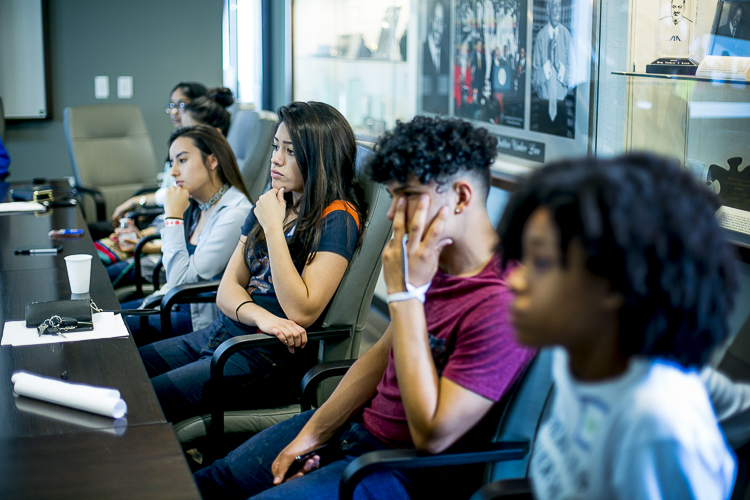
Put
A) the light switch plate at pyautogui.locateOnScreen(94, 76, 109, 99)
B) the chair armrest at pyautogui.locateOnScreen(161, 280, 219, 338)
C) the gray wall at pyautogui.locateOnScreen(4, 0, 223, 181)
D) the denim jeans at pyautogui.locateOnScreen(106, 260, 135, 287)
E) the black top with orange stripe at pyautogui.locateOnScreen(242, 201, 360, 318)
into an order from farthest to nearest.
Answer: the light switch plate at pyautogui.locateOnScreen(94, 76, 109, 99) → the gray wall at pyautogui.locateOnScreen(4, 0, 223, 181) → the denim jeans at pyautogui.locateOnScreen(106, 260, 135, 287) → the chair armrest at pyautogui.locateOnScreen(161, 280, 219, 338) → the black top with orange stripe at pyautogui.locateOnScreen(242, 201, 360, 318)

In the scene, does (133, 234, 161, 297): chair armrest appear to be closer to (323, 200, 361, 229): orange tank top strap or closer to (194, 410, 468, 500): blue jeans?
(323, 200, 361, 229): orange tank top strap

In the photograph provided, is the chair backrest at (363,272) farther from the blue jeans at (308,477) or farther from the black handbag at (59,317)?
the black handbag at (59,317)

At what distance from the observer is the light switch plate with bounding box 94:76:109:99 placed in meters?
5.12

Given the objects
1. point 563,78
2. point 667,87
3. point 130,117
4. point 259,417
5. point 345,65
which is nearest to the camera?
point 667,87

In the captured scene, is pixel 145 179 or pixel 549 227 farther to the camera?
pixel 145 179

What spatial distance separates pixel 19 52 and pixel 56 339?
13.5 ft

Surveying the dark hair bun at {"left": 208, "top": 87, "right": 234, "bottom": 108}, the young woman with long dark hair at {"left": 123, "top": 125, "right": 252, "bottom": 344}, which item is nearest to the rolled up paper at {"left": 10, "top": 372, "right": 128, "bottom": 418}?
the young woman with long dark hair at {"left": 123, "top": 125, "right": 252, "bottom": 344}

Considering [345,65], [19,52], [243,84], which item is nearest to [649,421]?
[345,65]

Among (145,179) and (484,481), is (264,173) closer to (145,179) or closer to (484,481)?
(145,179)

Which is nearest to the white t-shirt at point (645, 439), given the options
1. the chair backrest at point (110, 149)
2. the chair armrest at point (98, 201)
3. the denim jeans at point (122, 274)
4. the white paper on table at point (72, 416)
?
the white paper on table at point (72, 416)

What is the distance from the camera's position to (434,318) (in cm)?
126

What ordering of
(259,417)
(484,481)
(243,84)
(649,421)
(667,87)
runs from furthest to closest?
(243,84) → (259,417) → (667,87) → (484,481) → (649,421)

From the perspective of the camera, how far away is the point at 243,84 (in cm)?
603

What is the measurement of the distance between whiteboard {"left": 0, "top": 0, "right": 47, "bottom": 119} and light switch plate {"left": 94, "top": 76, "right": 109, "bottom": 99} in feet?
1.13
